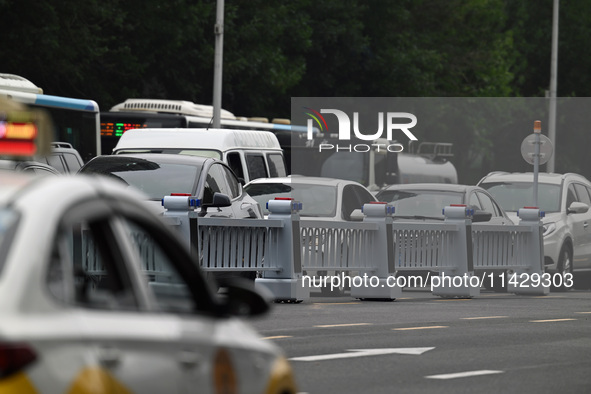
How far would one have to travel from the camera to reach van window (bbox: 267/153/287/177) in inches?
1000

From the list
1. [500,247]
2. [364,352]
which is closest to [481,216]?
[500,247]

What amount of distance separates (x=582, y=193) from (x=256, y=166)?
569 cm

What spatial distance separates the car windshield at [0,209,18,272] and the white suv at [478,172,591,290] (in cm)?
1972

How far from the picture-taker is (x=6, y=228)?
151 inches

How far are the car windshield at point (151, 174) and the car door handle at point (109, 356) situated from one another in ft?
44.6

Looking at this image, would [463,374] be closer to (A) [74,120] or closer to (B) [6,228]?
(B) [6,228]

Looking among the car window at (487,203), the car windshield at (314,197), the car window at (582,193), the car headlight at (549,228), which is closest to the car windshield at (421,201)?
the car window at (487,203)

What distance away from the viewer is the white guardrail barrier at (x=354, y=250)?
655 inches

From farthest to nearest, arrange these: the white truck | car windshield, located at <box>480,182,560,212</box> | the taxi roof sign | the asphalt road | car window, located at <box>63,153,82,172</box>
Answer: the white truck, car windshield, located at <box>480,182,560,212</box>, car window, located at <box>63,153,82,172</box>, the asphalt road, the taxi roof sign

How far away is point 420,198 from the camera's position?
22.2 metres

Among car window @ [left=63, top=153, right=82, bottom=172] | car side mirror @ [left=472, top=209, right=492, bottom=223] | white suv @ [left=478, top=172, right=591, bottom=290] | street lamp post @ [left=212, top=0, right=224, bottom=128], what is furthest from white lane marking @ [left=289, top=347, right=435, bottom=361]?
street lamp post @ [left=212, top=0, right=224, bottom=128]

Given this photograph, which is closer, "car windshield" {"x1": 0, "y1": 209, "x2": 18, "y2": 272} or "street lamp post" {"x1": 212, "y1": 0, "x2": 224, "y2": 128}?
"car windshield" {"x1": 0, "y1": 209, "x2": 18, "y2": 272}

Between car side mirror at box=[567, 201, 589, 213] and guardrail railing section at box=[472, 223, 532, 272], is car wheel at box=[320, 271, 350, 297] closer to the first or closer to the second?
guardrail railing section at box=[472, 223, 532, 272]

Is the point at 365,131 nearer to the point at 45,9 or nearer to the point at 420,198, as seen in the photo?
the point at 45,9
